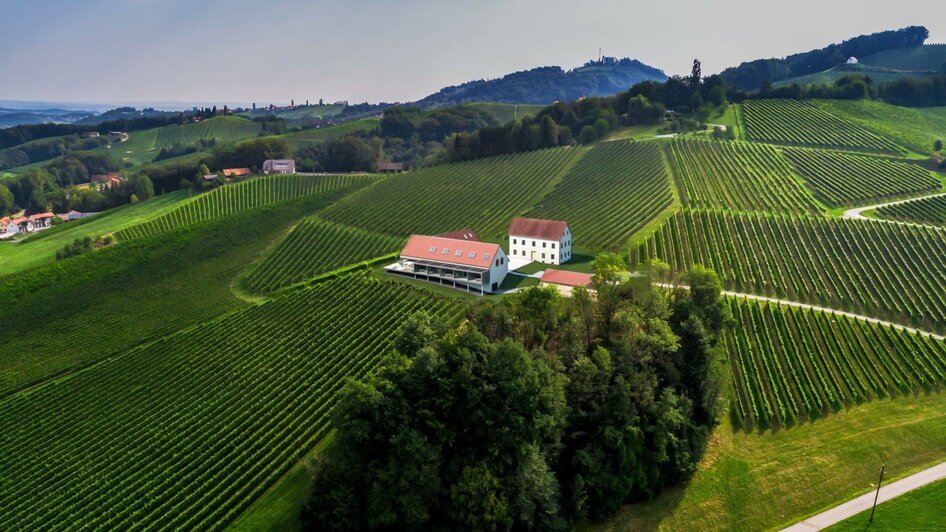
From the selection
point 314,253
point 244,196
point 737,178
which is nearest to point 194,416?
point 314,253

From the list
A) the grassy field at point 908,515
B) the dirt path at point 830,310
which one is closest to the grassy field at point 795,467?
the grassy field at point 908,515

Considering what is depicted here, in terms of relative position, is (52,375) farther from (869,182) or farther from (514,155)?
(869,182)

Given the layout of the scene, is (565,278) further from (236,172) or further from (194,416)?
(236,172)

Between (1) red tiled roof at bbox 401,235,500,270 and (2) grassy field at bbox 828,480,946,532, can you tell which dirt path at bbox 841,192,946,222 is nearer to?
(2) grassy field at bbox 828,480,946,532

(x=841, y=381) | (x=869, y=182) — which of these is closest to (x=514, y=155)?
(x=869, y=182)

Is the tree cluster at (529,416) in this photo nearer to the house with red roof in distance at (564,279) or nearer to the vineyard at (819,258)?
the house with red roof in distance at (564,279)

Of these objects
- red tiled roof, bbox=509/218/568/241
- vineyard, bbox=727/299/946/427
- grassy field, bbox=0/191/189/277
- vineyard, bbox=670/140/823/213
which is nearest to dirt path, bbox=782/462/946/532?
vineyard, bbox=727/299/946/427
